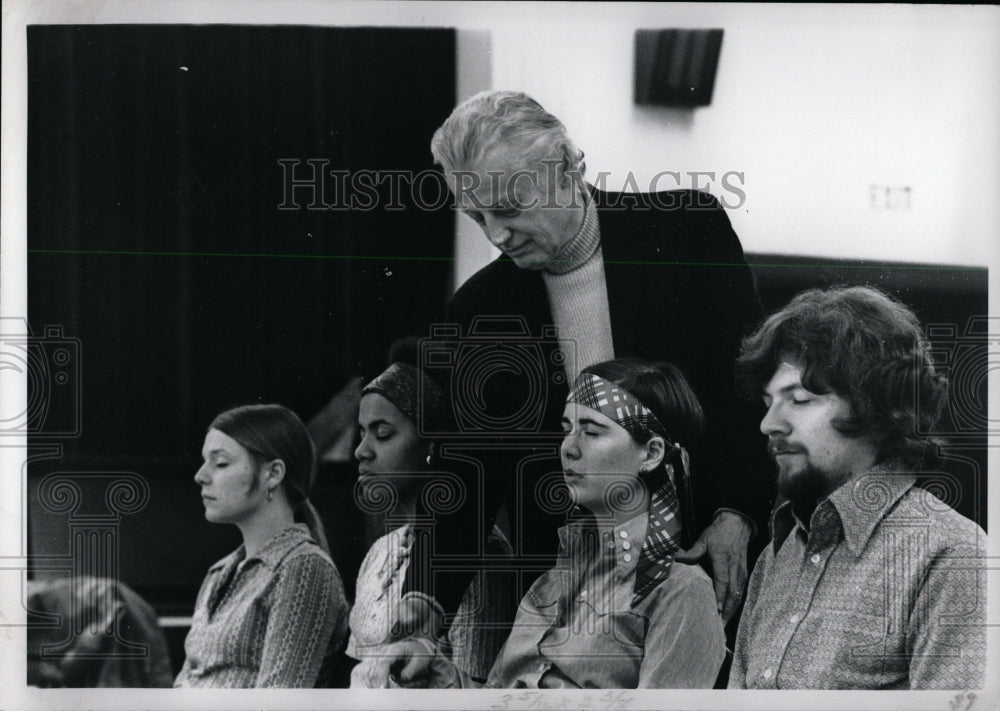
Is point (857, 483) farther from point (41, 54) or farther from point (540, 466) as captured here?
point (41, 54)

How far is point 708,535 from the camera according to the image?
10.3ft

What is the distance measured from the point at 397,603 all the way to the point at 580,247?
114cm

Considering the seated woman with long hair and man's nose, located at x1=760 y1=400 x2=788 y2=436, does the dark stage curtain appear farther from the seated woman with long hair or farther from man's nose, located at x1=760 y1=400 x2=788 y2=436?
man's nose, located at x1=760 y1=400 x2=788 y2=436

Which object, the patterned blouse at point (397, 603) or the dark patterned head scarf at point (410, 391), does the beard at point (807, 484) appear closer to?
the patterned blouse at point (397, 603)

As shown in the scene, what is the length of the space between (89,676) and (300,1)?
2028 millimetres

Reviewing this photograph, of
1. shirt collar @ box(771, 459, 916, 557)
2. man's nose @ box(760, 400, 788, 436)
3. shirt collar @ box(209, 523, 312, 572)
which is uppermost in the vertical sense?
man's nose @ box(760, 400, 788, 436)

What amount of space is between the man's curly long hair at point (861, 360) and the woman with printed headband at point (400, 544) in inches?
35.8

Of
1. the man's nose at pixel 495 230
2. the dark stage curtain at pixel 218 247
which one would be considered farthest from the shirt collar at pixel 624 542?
the man's nose at pixel 495 230

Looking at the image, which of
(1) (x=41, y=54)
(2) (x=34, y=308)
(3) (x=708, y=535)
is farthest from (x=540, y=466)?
(1) (x=41, y=54)

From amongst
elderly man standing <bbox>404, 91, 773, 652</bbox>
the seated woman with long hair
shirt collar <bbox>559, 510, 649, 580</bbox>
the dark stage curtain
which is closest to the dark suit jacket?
elderly man standing <bbox>404, 91, 773, 652</bbox>

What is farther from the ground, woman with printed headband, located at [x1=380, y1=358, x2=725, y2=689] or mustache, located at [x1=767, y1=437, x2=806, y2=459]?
mustache, located at [x1=767, y1=437, x2=806, y2=459]

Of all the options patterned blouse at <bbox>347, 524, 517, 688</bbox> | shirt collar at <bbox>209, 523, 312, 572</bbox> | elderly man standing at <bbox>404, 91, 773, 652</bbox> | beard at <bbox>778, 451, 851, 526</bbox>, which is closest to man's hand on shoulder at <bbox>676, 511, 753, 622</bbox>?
elderly man standing at <bbox>404, 91, 773, 652</bbox>

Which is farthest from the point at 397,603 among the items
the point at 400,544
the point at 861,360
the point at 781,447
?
the point at 861,360

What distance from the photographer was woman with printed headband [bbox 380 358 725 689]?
311 centimetres
